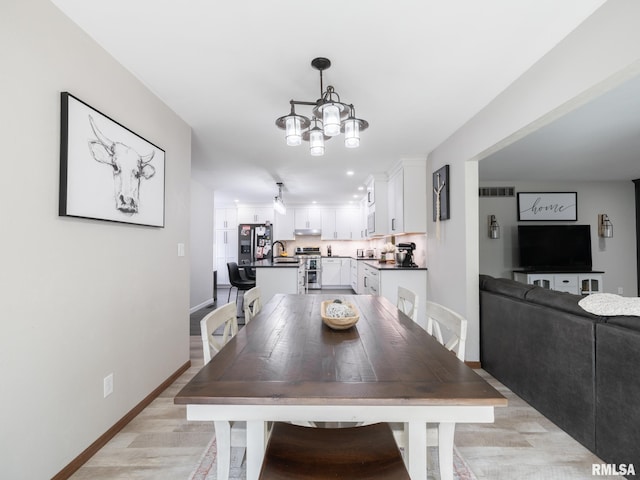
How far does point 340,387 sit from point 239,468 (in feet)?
3.85

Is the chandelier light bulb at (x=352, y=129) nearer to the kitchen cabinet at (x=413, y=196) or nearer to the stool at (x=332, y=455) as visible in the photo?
the stool at (x=332, y=455)

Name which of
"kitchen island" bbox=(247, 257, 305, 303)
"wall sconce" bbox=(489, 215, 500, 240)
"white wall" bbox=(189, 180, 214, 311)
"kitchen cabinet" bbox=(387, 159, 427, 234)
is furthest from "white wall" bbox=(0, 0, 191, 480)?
"wall sconce" bbox=(489, 215, 500, 240)

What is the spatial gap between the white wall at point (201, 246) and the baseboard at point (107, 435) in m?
3.15

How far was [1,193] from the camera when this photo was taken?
4.16 feet

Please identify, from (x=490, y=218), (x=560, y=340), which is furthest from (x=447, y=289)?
(x=490, y=218)

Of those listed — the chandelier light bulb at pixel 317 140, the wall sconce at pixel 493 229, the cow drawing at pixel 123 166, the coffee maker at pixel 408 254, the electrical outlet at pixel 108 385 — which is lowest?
the electrical outlet at pixel 108 385

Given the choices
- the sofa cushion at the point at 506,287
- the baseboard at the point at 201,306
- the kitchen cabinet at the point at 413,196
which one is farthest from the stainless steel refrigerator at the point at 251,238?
the sofa cushion at the point at 506,287

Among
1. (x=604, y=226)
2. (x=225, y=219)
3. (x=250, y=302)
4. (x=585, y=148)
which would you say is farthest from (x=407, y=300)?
(x=225, y=219)

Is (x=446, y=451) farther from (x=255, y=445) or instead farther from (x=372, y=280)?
(x=372, y=280)

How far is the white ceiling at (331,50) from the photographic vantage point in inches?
60.9

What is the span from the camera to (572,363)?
1881mm

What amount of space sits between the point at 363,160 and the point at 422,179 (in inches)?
33.8

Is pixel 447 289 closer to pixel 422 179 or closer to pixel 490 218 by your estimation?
→ pixel 422 179

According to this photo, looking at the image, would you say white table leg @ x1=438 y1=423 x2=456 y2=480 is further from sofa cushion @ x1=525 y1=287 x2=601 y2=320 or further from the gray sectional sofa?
sofa cushion @ x1=525 y1=287 x2=601 y2=320
